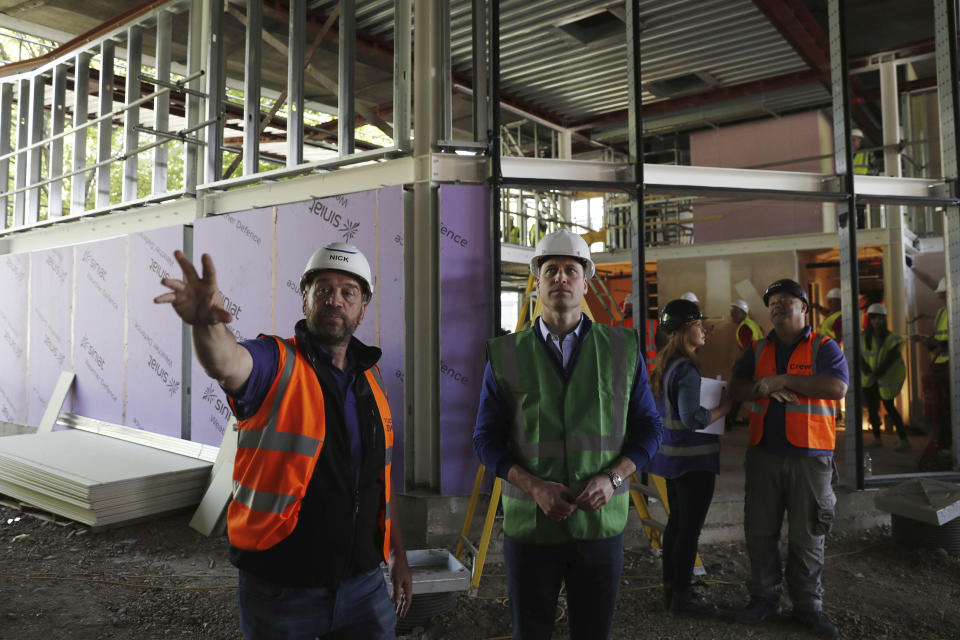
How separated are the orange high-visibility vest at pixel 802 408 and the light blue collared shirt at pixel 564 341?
79.7 inches

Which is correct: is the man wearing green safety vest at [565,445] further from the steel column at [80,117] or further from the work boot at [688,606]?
the steel column at [80,117]

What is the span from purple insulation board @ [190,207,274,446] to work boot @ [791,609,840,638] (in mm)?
5098

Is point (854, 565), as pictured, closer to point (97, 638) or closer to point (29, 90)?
point (97, 638)

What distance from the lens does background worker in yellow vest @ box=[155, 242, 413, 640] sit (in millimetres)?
1811

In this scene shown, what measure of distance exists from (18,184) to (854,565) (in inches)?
494

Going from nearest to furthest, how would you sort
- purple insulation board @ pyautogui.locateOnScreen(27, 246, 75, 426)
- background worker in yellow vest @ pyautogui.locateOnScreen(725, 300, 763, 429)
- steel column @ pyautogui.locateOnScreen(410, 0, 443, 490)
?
steel column @ pyautogui.locateOnScreen(410, 0, 443, 490) → purple insulation board @ pyautogui.locateOnScreen(27, 246, 75, 426) → background worker in yellow vest @ pyautogui.locateOnScreen(725, 300, 763, 429)

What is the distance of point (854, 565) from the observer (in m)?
5.01

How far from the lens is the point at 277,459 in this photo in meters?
1.82

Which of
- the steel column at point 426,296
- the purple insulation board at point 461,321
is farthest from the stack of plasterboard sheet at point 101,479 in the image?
the purple insulation board at point 461,321

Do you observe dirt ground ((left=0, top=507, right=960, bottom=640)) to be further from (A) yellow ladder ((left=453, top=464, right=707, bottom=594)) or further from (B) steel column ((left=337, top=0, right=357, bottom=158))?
(B) steel column ((left=337, top=0, right=357, bottom=158))

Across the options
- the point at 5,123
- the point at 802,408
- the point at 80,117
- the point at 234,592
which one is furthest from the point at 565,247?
the point at 5,123

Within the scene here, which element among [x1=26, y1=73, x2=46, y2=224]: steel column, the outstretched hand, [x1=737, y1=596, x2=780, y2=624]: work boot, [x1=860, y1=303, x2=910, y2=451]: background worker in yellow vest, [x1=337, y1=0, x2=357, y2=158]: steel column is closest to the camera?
the outstretched hand

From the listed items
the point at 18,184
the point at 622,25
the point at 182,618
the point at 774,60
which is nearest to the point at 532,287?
the point at 182,618

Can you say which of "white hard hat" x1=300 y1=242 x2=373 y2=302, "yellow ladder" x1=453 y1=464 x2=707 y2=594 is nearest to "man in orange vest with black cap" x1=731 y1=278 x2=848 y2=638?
"yellow ladder" x1=453 y1=464 x2=707 y2=594
